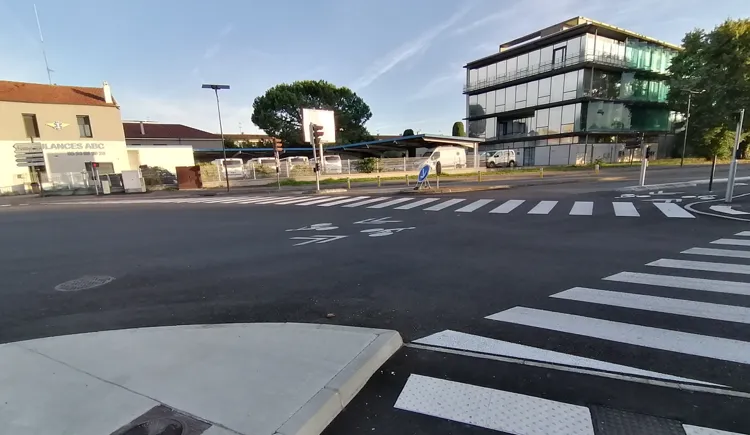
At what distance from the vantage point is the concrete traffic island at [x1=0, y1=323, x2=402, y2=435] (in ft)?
7.59

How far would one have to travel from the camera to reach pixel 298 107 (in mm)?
55125

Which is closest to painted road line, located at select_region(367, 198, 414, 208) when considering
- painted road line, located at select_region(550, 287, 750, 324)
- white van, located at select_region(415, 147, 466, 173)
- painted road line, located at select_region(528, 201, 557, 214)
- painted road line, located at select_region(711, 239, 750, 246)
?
painted road line, located at select_region(528, 201, 557, 214)

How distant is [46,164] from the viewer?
33.1 meters

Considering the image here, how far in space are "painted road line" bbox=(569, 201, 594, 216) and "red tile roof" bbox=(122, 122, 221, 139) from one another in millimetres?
53716

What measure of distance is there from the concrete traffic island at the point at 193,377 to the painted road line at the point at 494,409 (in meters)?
0.49

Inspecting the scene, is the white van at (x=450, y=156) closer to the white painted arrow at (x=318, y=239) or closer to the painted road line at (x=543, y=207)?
the painted road line at (x=543, y=207)

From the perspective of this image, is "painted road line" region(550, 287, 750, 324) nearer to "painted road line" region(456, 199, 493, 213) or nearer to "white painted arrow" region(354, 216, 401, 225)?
"white painted arrow" region(354, 216, 401, 225)

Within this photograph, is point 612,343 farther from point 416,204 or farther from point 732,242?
point 416,204

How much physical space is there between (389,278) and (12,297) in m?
5.55

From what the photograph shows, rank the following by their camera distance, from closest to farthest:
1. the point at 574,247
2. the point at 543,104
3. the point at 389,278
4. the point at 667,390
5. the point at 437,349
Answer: the point at 667,390
the point at 437,349
the point at 389,278
the point at 574,247
the point at 543,104

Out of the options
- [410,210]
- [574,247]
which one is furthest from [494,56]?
[574,247]

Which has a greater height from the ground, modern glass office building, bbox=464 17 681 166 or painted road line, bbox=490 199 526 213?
modern glass office building, bbox=464 17 681 166

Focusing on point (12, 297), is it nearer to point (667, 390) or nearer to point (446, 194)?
point (667, 390)

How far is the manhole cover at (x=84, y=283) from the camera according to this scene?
5.39 m
